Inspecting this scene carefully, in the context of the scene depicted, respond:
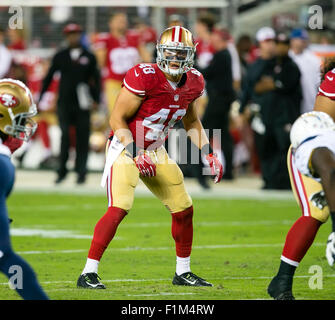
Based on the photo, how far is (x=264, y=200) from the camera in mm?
11680

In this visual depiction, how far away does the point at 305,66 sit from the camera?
486 inches

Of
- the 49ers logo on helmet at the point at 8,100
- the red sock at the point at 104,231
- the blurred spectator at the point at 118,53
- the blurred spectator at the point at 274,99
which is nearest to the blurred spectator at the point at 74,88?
the blurred spectator at the point at 118,53

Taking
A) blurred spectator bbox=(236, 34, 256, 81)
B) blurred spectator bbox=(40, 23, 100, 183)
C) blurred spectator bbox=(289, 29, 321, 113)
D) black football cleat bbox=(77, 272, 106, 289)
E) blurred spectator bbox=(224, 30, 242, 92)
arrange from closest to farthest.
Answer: black football cleat bbox=(77, 272, 106, 289)
blurred spectator bbox=(289, 29, 321, 113)
blurred spectator bbox=(40, 23, 100, 183)
blurred spectator bbox=(224, 30, 242, 92)
blurred spectator bbox=(236, 34, 256, 81)

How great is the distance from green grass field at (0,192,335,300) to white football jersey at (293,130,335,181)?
1171mm

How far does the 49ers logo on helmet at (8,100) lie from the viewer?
4.90 metres

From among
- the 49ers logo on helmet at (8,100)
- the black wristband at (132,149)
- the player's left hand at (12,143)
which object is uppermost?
the 49ers logo on helmet at (8,100)

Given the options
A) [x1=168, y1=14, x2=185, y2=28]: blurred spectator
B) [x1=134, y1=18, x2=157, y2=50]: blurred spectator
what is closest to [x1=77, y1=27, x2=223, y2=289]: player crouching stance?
[x1=168, y1=14, x2=185, y2=28]: blurred spectator

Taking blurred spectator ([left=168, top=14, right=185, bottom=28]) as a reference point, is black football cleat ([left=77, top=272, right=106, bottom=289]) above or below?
below

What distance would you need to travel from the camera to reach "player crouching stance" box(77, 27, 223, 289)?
6.14 m

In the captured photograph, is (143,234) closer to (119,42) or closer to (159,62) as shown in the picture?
(159,62)

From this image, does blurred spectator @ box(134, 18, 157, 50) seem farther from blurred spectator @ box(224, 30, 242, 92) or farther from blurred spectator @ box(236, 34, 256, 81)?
blurred spectator @ box(224, 30, 242, 92)

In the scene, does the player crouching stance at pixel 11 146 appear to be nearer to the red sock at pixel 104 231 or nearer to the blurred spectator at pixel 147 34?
the red sock at pixel 104 231

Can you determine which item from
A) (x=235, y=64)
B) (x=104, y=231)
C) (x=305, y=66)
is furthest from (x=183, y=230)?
(x=235, y=64)

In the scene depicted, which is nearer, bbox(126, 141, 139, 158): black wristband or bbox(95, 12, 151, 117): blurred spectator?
bbox(126, 141, 139, 158): black wristband
